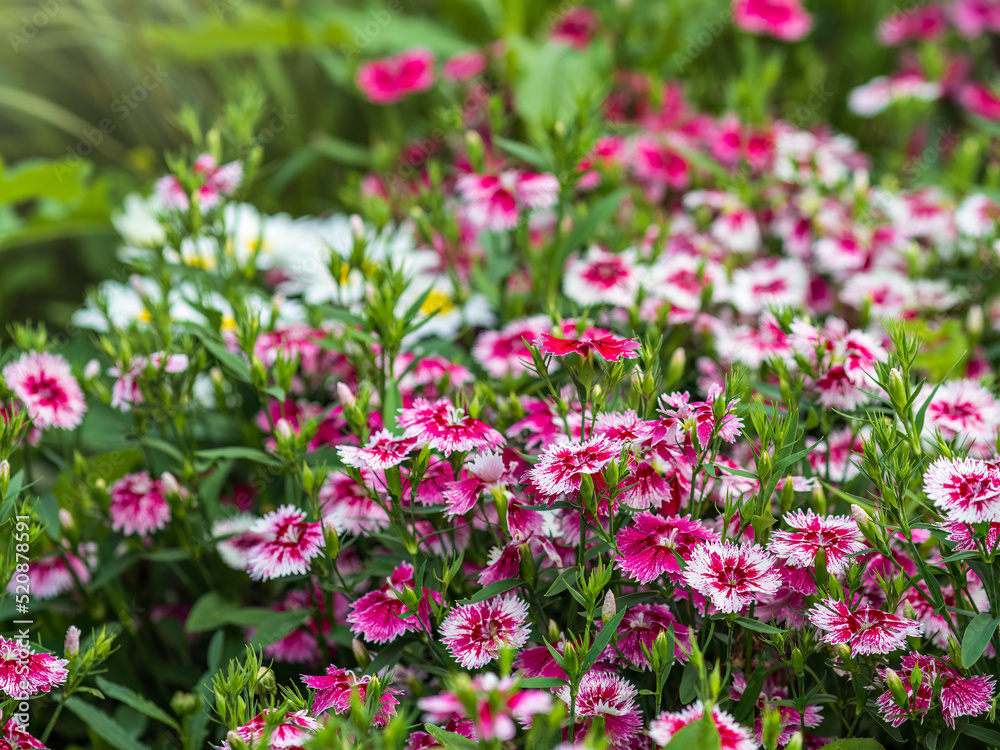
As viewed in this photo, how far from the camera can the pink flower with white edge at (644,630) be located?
1.00 metres

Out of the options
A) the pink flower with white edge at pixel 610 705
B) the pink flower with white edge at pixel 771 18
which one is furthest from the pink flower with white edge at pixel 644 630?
the pink flower with white edge at pixel 771 18

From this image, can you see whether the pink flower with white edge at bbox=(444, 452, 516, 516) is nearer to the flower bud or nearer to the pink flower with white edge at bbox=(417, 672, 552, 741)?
the flower bud

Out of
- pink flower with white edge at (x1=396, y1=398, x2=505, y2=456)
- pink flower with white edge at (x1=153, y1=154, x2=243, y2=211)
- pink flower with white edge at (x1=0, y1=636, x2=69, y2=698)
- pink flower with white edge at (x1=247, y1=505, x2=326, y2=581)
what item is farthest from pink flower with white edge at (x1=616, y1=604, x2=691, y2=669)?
pink flower with white edge at (x1=153, y1=154, x2=243, y2=211)

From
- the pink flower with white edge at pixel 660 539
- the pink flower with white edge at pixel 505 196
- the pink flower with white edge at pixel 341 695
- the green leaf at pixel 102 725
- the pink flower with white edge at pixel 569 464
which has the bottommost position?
the green leaf at pixel 102 725

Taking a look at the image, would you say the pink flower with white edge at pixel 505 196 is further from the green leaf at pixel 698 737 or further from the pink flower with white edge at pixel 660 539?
the green leaf at pixel 698 737

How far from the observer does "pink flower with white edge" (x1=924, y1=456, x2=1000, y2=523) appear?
91cm

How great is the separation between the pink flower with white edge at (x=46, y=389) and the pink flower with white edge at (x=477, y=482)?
2.02 ft

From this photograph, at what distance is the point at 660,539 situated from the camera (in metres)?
0.98

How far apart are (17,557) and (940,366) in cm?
146

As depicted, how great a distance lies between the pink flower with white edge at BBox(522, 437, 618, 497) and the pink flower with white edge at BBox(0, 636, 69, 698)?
59cm

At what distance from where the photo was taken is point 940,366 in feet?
4.85

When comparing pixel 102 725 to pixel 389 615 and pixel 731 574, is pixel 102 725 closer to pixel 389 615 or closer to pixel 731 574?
pixel 389 615

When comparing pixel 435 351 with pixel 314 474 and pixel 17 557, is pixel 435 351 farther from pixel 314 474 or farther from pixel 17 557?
pixel 17 557

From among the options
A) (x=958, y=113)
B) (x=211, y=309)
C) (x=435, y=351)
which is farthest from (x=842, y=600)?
(x=958, y=113)
